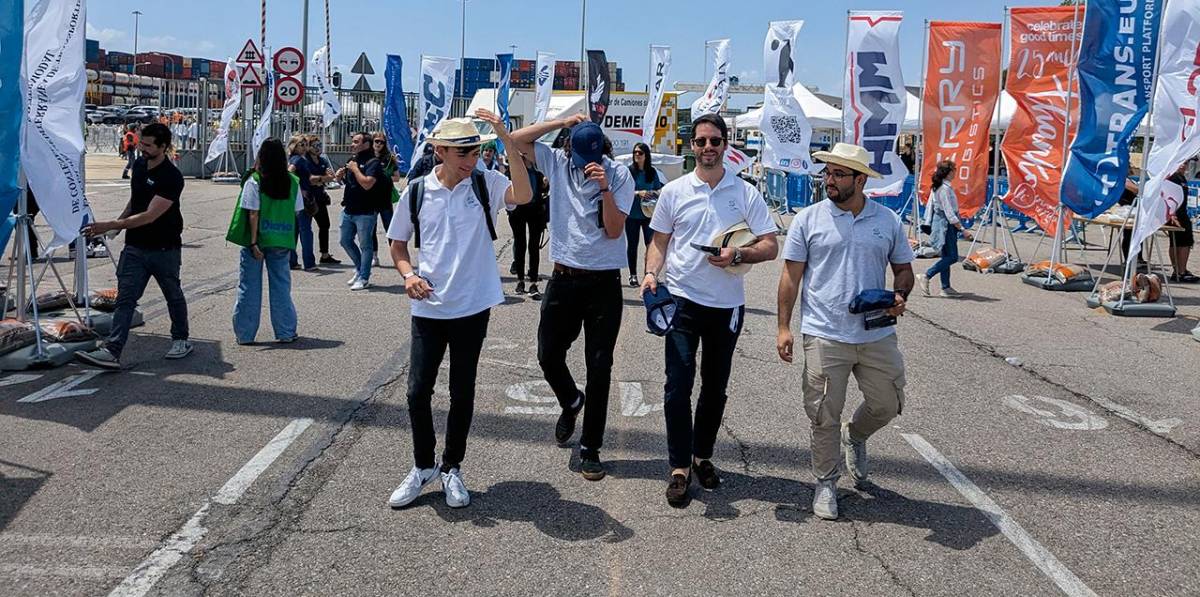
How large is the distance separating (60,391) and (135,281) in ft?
3.65

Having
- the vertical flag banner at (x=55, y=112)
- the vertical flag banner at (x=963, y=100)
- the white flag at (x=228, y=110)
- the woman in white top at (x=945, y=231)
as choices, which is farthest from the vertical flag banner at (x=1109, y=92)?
the white flag at (x=228, y=110)

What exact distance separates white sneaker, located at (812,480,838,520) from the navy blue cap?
77.1 inches

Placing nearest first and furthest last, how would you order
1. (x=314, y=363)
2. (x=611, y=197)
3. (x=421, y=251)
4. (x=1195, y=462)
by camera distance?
(x=421, y=251) → (x=611, y=197) → (x=1195, y=462) → (x=314, y=363)

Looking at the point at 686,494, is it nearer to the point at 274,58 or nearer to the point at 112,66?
the point at 274,58

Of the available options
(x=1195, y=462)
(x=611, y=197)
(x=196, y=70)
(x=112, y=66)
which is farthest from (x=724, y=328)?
(x=112, y=66)

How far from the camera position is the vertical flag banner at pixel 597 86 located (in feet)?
71.8

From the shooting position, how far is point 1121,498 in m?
5.42

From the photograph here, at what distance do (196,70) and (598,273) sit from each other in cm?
11039

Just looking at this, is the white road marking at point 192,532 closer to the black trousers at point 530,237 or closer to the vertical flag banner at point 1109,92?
the black trousers at point 530,237

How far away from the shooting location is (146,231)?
314 inches

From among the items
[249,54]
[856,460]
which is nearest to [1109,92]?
[856,460]

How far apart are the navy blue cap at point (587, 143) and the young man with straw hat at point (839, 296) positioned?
1.07 metres

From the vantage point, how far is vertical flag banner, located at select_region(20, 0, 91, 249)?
306 inches

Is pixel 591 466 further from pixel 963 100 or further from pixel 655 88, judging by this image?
pixel 655 88
